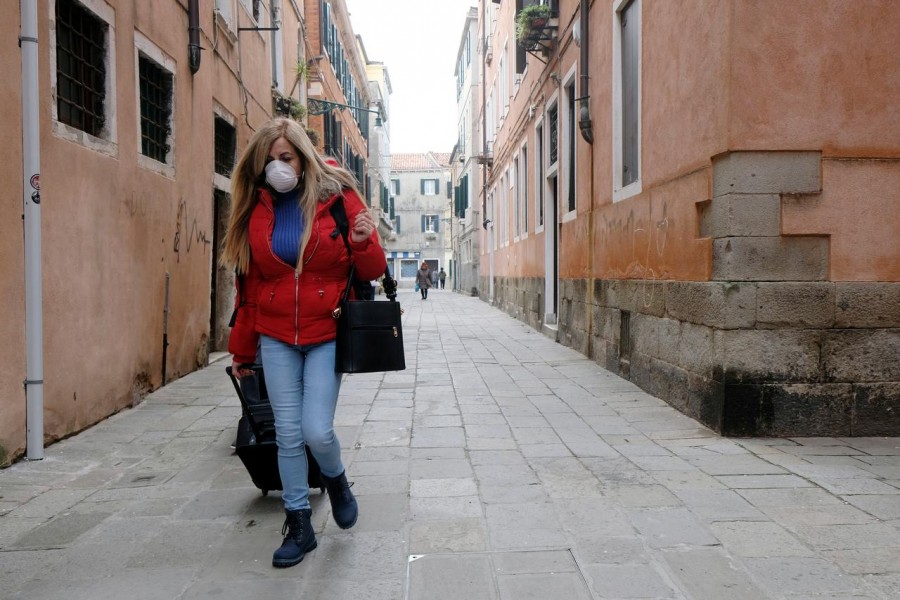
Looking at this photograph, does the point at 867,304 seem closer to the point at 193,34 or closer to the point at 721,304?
the point at 721,304

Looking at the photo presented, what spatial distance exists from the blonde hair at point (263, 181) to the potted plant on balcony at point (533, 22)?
9453 mm

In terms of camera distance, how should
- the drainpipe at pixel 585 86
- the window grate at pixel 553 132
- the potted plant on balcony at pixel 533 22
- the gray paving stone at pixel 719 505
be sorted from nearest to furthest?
the gray paving stone at pixel 719 505 < the drainpipe at pixel 585 86 < the potted plant on balcony at pixel 533 22 < the window grate at pixel 553 132

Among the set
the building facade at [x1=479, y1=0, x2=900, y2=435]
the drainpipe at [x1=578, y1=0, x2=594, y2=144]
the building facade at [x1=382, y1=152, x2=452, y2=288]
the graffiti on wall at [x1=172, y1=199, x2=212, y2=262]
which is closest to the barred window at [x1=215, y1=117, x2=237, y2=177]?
the graffiti on wall at [x1=172, y1=199, x2=212, y2=262]

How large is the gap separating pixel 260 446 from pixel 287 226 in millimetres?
1136

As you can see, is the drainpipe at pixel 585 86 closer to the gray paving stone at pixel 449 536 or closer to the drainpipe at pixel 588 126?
the drainpipe at pixel 588 126

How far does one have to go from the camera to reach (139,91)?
662 centimetres

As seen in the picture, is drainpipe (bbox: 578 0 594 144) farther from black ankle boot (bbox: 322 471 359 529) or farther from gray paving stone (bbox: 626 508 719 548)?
black ankle boot (bbox: 322 471 359 529)

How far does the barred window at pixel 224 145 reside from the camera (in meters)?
9.91

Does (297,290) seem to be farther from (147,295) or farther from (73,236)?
(147,295)

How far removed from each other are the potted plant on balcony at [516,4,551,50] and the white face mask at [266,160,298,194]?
9.64 m

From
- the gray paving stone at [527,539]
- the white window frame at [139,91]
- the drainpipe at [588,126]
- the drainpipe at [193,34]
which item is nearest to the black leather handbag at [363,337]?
the gray paving stone at [527,539]

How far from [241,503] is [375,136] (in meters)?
34.9

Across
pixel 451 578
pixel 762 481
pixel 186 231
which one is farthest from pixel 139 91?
pixel 762 481

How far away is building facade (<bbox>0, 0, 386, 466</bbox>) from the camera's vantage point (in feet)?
15.6
